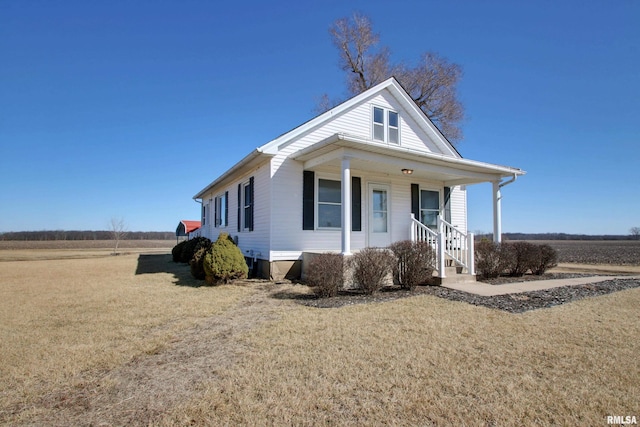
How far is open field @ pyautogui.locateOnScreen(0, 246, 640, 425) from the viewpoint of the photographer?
2703mm

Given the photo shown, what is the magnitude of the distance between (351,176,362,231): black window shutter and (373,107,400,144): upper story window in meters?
2.14

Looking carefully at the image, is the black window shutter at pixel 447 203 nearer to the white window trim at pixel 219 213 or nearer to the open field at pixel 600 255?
the open field at pixel 600 255

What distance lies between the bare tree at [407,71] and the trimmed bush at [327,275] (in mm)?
18136

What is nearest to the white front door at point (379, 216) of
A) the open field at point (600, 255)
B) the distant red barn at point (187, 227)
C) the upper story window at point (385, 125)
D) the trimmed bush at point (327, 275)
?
the upper story window at point (385, 125)

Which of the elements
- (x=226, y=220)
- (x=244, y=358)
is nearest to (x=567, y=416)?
(x=244, y=358)

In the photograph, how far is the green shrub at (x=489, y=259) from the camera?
9602 millimetres

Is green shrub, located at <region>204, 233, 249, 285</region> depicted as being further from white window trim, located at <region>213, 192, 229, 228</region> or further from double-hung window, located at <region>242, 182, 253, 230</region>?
white window trim, located at <region>213, 192, 229, 228</region>

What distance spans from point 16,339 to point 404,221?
1010 centimetres

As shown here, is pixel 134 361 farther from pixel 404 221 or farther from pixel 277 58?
pixel 277 58

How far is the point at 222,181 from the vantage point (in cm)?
1441

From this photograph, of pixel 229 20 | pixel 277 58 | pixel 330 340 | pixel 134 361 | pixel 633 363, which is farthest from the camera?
pixel 277 58

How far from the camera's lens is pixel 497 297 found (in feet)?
22.9

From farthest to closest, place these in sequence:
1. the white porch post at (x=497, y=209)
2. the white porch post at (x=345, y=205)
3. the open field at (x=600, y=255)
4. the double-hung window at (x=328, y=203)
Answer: the open field at (x=600, y=255)
the white porch post at (x=497, y=209)
the double-hung window at (x=328, y=203)
the white porch post at (x=345, y=205)

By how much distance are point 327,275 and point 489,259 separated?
5.30m
